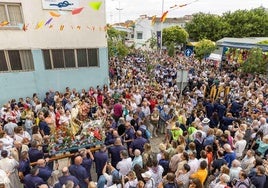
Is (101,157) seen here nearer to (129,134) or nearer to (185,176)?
(129,134)

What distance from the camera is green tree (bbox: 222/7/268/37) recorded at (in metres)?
36.1

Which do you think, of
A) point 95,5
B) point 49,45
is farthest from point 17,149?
point 95,5

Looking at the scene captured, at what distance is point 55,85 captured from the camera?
1222 cm

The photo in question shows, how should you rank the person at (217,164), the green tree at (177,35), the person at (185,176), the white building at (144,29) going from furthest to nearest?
1. the white building at (144,29)
2. the green tree at (177,35)
3. the person at (217,164)
4. the person at (185,176)

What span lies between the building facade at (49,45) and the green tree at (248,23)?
3134 cm

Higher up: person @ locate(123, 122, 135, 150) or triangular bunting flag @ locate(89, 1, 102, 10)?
triangular bunting flag @ locate(89, 1, 102, 10)

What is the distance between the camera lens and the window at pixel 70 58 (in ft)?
38.9

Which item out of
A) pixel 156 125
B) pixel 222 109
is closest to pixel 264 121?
pixel 222 109

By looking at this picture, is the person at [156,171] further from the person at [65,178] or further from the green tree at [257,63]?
the green tree at [257,63]

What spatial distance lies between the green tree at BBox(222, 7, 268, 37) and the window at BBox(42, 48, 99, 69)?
1234 inches

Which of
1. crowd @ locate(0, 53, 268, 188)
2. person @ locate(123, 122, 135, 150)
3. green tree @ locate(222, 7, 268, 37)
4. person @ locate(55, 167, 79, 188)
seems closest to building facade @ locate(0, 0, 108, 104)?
crowd @ locate(0, 53, 268, 188)

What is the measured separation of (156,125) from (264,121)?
4.05m

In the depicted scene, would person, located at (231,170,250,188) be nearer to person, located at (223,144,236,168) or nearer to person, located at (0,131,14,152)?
person, located at (223,144,236,168)

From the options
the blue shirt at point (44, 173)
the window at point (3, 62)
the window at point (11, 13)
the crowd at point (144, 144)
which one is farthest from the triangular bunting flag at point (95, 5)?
the blue shirt at point (44, 173)
